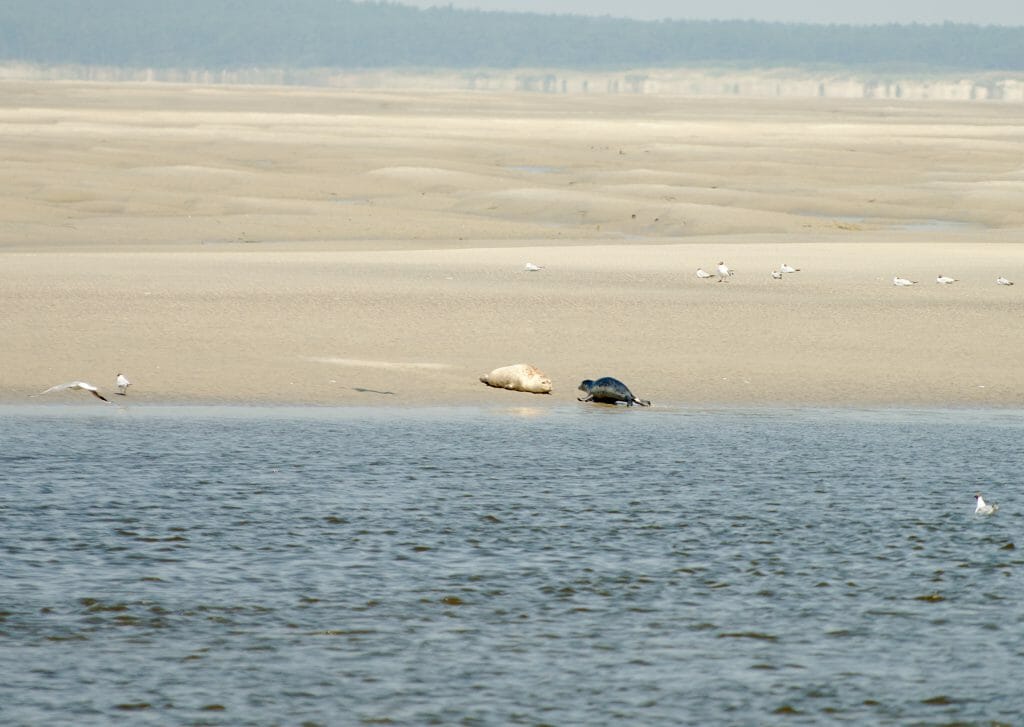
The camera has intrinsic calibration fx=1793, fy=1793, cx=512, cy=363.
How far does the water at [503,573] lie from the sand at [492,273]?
1961 mm

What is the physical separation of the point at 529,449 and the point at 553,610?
3735 millimetres

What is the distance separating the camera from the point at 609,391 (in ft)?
43.2

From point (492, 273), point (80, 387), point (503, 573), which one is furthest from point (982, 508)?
point (492, 273)

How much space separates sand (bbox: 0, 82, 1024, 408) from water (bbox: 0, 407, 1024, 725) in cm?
196

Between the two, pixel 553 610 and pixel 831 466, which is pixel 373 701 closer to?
pixel 553 610

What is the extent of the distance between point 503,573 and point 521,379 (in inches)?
211

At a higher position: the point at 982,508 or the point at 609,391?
the point at 609,391

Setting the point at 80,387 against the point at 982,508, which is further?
the point at 80,387

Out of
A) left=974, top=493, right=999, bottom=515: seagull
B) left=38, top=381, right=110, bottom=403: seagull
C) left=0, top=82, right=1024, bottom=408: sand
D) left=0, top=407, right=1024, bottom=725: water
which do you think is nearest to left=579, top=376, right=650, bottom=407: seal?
left=0, top=82, right=1024, bottom=408: sand

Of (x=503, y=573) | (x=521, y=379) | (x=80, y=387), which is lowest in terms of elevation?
(x=503, y=573)

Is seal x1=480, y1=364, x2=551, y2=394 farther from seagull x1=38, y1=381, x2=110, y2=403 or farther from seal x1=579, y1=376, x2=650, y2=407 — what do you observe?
seagull x1=38, y1=381, x2=110, y2=403

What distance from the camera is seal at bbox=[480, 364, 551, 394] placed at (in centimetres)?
1351

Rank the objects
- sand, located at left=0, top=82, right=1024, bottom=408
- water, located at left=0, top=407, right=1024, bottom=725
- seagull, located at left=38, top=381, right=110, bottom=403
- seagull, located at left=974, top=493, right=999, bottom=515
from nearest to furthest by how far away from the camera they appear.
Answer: water, located at left=0, top=407, right=1024, bottom=725, seagull, located at left=974, top=493, right=999, bottom=515, seagull, located at left=38, top=381, right=110, bottom=403, sand, located at left=0, top=82, right=1024, bottom=408

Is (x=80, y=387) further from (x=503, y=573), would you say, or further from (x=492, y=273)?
(x=492, y=273)
